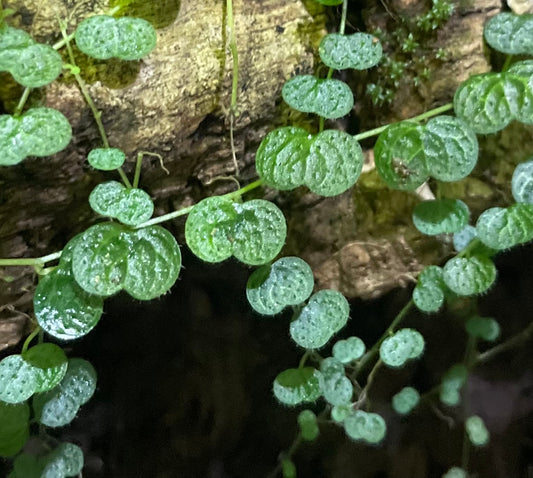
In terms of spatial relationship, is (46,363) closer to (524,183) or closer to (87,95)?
(87,95)

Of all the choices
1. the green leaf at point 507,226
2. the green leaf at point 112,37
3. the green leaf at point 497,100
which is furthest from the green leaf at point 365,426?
the green leaf at point 112,37

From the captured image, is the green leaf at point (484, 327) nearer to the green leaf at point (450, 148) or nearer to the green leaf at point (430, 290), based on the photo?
the green leaf at point (430, 290)

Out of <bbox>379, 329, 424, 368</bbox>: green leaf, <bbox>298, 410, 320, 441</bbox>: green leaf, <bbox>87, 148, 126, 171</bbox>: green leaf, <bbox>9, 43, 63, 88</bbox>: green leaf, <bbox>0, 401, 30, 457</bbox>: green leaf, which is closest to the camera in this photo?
<bbox>9, 43, 63, 88</bbox>: green leaf

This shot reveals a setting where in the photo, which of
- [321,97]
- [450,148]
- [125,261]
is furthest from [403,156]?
[125,261]

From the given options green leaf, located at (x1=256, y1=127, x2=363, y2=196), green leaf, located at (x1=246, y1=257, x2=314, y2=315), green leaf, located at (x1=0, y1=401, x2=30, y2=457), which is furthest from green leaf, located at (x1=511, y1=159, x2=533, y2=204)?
green leaf, located at (x1=0, y1=401, x2=30, y2=457)

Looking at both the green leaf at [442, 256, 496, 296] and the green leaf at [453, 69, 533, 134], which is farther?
the green leaf at [442, 256, 496, 296]

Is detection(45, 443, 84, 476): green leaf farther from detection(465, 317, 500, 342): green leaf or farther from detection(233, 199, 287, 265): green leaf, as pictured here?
detection(465, 317, 500, 342): green leaf
